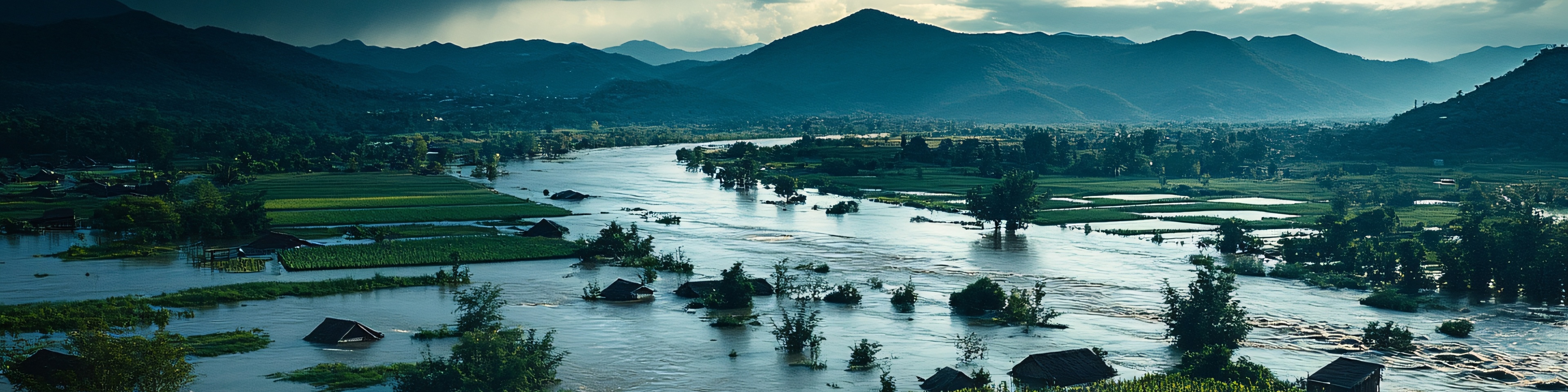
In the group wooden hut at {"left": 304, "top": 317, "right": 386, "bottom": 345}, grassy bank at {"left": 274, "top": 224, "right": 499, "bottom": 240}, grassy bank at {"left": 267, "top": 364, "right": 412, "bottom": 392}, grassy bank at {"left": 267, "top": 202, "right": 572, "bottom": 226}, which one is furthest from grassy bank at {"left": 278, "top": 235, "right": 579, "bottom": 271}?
grassy bank at {"left": 267, "top": 364, "right": 412, "bottom": 392}

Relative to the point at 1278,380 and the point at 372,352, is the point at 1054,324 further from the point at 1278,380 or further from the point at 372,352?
the point at 372,352

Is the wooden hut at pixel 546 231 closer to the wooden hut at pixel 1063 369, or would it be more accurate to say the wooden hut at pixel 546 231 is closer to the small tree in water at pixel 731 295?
the small tree in water at pixel 731 295

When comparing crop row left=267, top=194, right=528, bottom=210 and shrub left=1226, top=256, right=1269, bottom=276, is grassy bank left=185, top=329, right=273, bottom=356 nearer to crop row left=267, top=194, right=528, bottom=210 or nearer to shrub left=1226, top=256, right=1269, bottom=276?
crop row left=267, top=194, right=528, bottom=210

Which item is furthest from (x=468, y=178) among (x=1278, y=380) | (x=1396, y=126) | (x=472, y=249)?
(x=1396, y=126)

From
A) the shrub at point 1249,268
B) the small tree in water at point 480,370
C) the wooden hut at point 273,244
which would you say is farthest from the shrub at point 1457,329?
the wooden hut at point 273,244

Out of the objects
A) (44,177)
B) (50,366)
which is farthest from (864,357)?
(44,177)

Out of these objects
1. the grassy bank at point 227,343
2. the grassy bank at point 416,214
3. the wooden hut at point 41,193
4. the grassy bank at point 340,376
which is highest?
the wooden hut at point 41,193
